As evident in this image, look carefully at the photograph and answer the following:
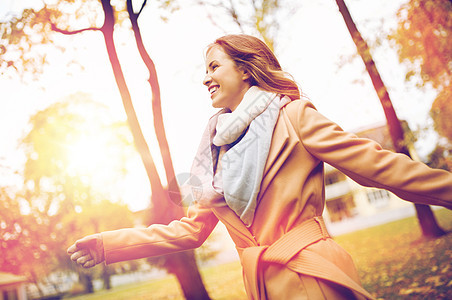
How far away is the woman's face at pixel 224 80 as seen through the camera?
4.64 ft

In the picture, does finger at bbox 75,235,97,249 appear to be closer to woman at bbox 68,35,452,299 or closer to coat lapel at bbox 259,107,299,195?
woman at bbox 68,35,452,299

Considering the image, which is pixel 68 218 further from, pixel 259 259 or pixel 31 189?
pixel 259 259

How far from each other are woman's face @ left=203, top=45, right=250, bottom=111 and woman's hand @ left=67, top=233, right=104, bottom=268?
766 mm

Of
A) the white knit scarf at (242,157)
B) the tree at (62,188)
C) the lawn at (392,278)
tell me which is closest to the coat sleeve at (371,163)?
the white knit scarf at (242,157)

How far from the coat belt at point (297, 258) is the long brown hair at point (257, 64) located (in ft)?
1.95

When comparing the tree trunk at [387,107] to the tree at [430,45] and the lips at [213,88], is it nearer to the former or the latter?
the tree at [430,45]

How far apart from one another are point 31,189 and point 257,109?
3363 millimetres

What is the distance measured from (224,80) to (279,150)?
44cm

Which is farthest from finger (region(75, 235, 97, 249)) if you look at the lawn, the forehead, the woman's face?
the lawn

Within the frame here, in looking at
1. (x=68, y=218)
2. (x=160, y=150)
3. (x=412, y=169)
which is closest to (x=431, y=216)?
(x=160, y=150)

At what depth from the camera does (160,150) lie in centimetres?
343

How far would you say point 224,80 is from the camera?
141 centimetres

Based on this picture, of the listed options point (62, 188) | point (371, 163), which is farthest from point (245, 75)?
point (62, 188)

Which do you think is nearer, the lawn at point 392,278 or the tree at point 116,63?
the tree at point 116,63
